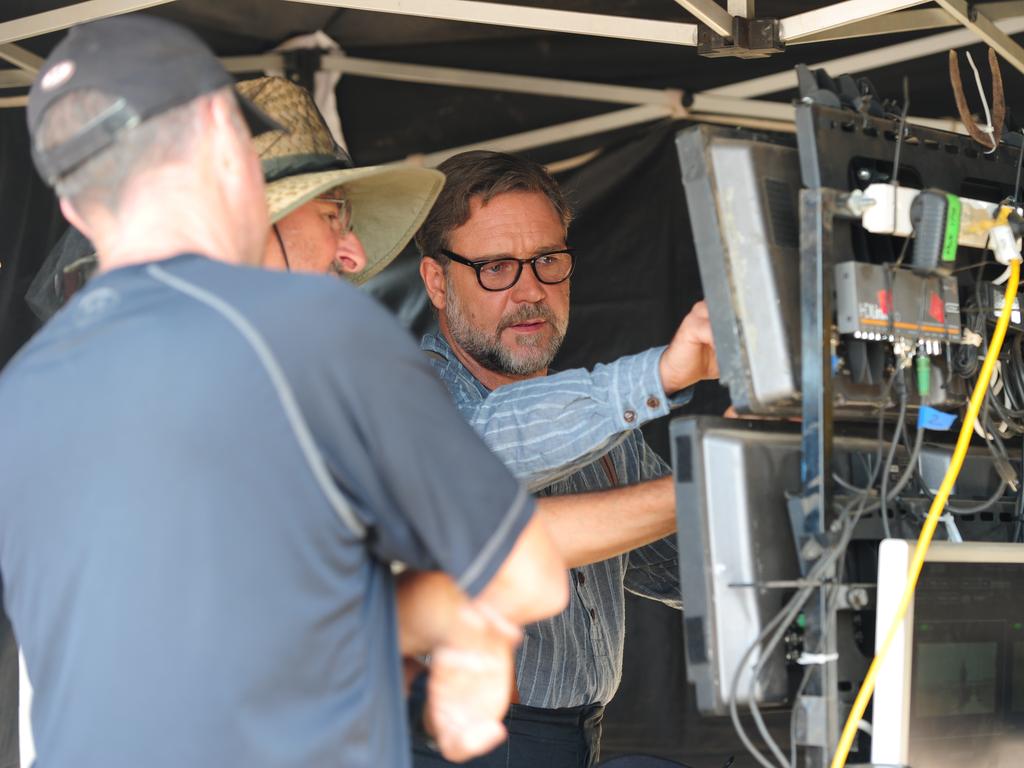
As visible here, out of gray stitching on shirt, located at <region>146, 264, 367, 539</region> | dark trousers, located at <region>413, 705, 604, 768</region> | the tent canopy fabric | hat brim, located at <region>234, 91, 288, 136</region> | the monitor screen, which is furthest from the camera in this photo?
the tent canopy fabric

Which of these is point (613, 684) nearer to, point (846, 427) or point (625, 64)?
point (846, 427)

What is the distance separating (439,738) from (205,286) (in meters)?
0.52

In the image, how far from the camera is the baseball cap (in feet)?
4.05

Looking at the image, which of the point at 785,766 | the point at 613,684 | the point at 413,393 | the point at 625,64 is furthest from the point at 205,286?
the point at 625,64

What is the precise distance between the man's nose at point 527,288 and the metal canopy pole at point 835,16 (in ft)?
2.47

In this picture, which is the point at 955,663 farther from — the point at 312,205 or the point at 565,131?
the point at 565,131

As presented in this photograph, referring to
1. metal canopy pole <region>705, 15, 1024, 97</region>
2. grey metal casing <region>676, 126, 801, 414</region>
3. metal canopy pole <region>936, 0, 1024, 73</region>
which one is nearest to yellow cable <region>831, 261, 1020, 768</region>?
grey metal casing <region>676, 126, 801, 414</region>

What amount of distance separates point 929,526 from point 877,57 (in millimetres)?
2077

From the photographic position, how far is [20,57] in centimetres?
302

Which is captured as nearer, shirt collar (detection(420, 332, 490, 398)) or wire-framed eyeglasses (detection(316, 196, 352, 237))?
wire-framed eyeglasses (detection(316, 196, 352, 237))

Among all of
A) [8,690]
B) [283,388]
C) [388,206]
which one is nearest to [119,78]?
[283,388]

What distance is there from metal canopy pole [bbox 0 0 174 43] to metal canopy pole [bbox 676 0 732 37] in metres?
1.10

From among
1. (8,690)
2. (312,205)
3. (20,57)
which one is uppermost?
(20,57)

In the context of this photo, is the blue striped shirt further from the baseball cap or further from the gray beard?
the baseball cap
